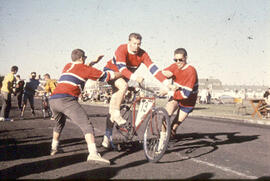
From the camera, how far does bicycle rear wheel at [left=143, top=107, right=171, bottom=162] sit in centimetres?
402

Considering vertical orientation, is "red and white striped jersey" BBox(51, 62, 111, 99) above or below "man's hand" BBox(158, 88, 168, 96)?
above

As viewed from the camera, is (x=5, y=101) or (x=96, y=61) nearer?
(x=96, y=61)

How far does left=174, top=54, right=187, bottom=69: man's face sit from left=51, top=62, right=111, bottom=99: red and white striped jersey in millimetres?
1514

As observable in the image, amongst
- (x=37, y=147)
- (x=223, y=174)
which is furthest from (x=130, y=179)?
(x=37, y=147)

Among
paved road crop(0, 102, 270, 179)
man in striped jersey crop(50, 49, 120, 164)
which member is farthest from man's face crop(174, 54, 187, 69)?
paved road crop(0, 102, 270, 179)

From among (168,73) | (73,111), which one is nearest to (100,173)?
(73,111)

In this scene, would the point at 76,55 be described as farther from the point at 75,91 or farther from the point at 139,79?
the point at 139,79

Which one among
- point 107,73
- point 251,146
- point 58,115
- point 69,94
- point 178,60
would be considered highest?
point 178,60

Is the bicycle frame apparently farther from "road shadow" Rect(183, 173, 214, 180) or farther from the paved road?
"road shadow" Rect(183, 173, 214, 180)

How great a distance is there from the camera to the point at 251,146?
579cm

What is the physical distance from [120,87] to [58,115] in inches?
43.3

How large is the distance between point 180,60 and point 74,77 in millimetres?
1993

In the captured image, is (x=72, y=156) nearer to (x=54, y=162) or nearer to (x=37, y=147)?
(x=54, y=162)

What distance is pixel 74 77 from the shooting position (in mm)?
3918
